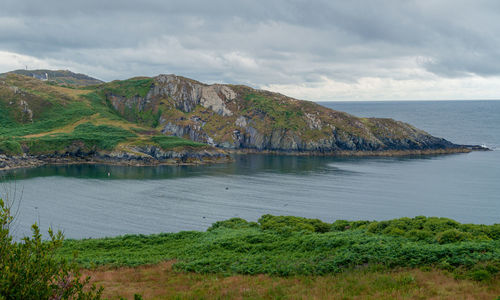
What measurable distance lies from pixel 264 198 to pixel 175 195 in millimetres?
21673

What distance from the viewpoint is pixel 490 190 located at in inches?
3514

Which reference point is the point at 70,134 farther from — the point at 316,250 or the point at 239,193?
the point at 316,250

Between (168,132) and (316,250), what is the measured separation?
165m

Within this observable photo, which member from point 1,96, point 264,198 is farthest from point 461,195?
point 1,96

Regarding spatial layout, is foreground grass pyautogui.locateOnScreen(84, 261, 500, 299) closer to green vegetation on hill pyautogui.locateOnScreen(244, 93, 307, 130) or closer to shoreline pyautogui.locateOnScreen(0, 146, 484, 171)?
shoreline pyautogui.locateOnScreen(0, 146, 484, 171)

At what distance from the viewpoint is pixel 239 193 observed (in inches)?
3460

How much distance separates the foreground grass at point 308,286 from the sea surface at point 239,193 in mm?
34757

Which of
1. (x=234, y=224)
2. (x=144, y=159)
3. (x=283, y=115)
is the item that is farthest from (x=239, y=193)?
(x=283, y=115)

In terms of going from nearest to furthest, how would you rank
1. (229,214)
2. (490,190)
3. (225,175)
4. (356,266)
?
(356,266)
(229,214)
(490,190)
(225,175)

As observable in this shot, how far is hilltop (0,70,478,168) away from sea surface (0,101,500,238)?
14537 millimetres

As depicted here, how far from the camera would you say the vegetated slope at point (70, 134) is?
436ft

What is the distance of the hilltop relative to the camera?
13650 centimetres

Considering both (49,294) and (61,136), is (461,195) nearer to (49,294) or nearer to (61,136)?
(49,294)

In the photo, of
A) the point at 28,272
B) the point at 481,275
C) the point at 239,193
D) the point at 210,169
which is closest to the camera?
the point at 28,272
